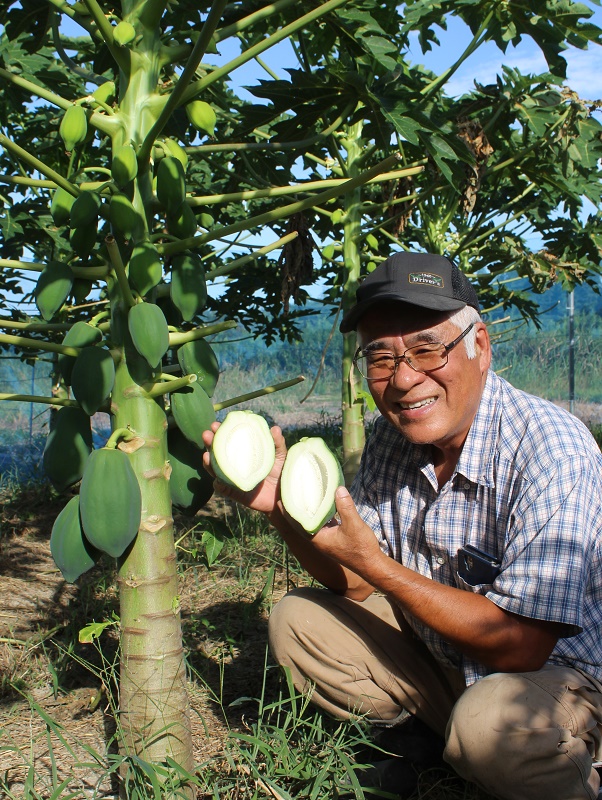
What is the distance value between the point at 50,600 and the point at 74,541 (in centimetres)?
159

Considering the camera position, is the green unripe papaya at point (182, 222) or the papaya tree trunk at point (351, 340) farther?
the papaya tree trunk at point (351, 340)

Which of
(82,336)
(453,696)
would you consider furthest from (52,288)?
(453,696)

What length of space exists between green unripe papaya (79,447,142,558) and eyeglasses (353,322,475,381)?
0.63 metres

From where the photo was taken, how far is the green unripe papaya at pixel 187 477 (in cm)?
168

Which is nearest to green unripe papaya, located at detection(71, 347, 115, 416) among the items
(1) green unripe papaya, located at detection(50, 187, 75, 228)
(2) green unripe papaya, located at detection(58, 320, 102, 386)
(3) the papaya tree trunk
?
(2) green unripe papaya, located at detection(58, 320, 102, 386)

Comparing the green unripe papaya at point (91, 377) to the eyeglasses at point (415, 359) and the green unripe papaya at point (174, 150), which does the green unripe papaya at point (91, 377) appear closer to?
the green unripe papaya at point (174, 150)

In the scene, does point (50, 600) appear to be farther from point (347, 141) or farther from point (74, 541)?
point (347, 141)

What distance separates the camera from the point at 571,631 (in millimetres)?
1633

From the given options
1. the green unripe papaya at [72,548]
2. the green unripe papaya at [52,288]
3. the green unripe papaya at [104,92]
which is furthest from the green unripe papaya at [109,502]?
the green unripe papaya at [104,92]

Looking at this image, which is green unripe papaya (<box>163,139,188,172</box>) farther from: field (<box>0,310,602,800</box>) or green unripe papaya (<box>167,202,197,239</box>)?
field (<box>0,310,602,800</box>)

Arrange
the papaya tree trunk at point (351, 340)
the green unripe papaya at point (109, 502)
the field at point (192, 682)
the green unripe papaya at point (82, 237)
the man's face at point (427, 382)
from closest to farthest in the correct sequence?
the green unripe papaya at point (109, 502) < the green unripe papaya at point (82, 237) < the field at point (192, 682) < the man's face at point (427, 382) < the papaya tree trunk at point (351, 340)

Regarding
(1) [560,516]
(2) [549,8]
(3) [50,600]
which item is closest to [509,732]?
(1) [560,516]

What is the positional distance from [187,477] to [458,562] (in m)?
0.65

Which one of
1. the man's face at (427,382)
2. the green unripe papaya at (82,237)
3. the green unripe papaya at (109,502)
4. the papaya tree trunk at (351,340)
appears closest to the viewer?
the green unripe papaya at (109,502)
